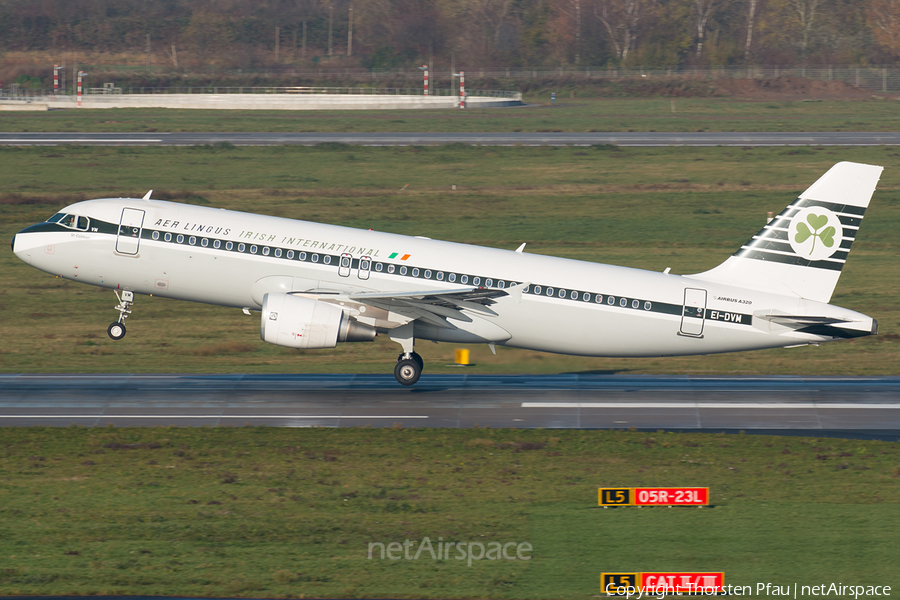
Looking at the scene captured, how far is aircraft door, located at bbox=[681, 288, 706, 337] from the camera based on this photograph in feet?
121

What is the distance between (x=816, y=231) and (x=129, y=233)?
77.1ft

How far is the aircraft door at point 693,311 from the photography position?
36.8 m

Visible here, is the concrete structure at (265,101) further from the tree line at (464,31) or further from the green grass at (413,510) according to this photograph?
the green grass at (413,510)

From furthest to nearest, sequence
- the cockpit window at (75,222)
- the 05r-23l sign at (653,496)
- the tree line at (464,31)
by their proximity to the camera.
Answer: the tree line at (464,31)
the cockpit window at (75,222)
the 05r-23l sign at (653,496)

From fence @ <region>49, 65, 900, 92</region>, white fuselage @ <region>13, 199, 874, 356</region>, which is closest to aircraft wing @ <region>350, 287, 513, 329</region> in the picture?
white fuselage @ <region>13, 199, 874, 356</region>

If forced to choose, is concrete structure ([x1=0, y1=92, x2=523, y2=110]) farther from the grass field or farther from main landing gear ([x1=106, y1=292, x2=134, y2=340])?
main landing gear ([x1=106, y1=292, x2=134, y2=340])

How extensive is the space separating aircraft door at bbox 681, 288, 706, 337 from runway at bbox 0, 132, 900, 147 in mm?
54710

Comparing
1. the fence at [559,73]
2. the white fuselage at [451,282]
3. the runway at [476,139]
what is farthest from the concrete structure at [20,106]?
the white fuselage at [451,282]

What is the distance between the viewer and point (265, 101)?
129 m

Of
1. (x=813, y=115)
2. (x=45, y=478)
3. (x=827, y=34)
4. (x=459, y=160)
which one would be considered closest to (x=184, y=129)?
(x=459, y=160)

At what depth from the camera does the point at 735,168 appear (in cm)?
8238

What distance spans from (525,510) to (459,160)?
60.9 metres

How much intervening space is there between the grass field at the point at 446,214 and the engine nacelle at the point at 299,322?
15.9 feet

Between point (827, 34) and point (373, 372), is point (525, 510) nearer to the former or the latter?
point (373, 372)
